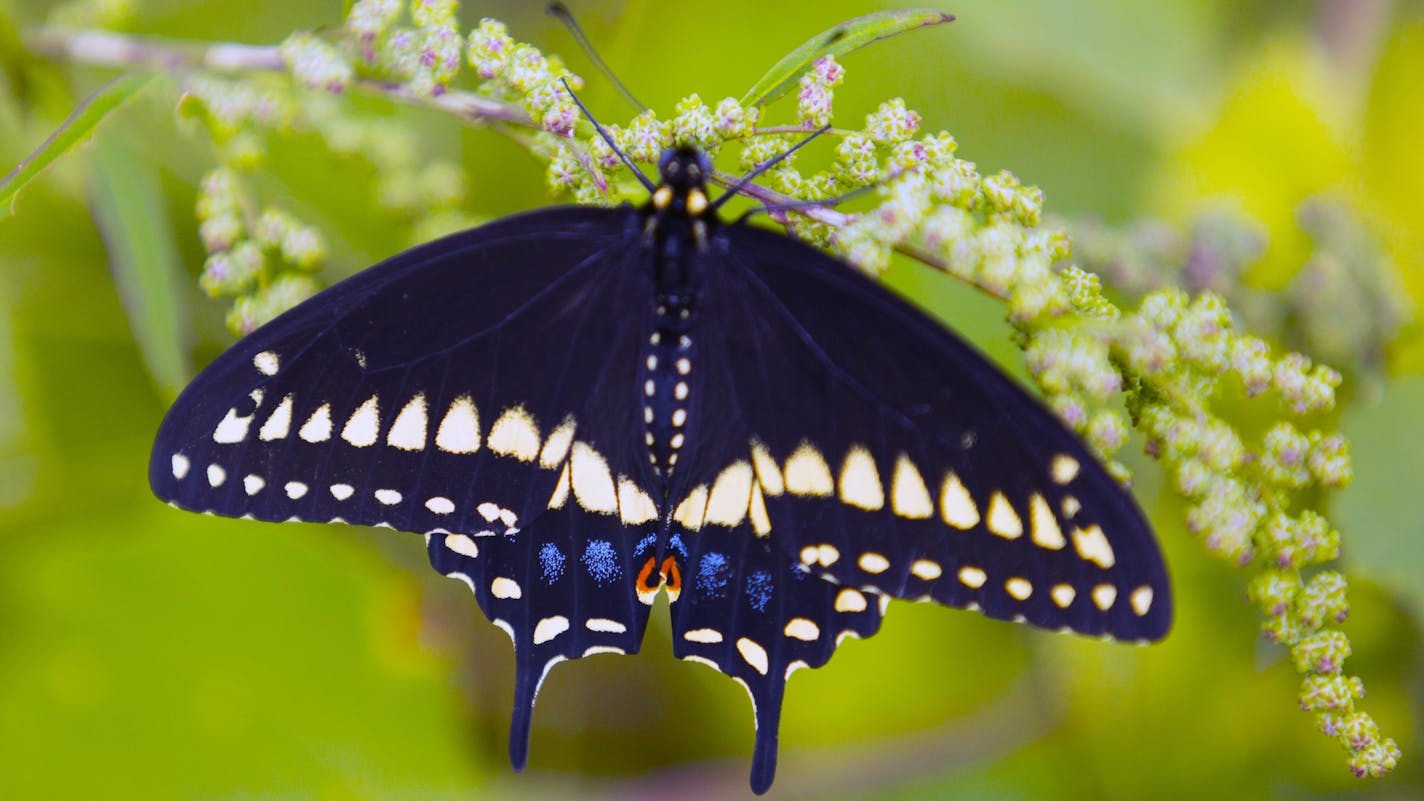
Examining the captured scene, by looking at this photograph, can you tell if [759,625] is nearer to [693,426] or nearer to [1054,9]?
[693,426]

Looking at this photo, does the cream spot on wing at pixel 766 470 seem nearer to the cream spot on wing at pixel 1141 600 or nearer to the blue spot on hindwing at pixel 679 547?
the blue spot on hindwing at pixel 679 547

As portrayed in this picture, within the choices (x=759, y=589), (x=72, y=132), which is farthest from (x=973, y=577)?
(x=72, y=132)

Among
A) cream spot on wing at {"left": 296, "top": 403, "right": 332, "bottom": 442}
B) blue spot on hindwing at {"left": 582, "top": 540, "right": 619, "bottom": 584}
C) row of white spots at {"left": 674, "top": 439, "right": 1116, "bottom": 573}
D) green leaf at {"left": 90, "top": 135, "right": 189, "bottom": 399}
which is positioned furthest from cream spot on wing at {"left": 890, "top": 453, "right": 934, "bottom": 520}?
green leaf at {"left": 90, "top": 135, "right": 189, "bottom": 399}

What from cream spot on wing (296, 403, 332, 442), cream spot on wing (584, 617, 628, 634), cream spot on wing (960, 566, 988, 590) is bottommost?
cream spot on wing (584, 617, 628, 634)

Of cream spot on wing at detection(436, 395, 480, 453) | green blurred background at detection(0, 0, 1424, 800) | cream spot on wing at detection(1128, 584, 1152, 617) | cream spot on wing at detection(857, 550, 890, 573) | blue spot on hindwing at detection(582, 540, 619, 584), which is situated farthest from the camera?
green blurred background at detection(0, 0, 1424, 800)

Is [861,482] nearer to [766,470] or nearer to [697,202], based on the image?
[766,470]

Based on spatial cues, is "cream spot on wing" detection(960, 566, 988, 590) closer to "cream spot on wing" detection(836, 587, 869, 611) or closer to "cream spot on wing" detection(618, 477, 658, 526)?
"cream spot on wing" detection(836, 587, 869, 611)

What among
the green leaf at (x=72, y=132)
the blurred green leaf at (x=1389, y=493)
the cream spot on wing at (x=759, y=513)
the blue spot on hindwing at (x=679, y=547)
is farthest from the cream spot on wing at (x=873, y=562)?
the green leaf at (x=72, y=132)
